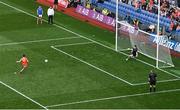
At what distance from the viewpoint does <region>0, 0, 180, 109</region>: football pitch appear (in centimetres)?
4272

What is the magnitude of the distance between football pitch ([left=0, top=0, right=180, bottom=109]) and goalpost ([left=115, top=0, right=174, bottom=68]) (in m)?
0.58

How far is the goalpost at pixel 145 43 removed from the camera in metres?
50.2

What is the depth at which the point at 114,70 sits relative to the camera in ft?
160

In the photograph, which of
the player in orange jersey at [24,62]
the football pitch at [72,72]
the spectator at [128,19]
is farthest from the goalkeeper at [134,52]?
the player in orange jersey at [24,62]

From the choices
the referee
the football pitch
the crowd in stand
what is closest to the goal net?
the football pitch

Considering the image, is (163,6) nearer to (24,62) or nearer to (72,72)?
(72,72)

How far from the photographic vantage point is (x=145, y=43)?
170 feet

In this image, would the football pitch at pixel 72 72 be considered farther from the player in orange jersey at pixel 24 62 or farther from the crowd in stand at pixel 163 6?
the crowd in stand at pixel 163 6

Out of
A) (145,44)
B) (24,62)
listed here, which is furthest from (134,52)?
(24,62)

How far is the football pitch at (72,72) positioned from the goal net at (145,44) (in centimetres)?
47

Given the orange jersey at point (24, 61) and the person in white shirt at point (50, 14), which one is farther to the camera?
the person in white shirt at point (50, 14)

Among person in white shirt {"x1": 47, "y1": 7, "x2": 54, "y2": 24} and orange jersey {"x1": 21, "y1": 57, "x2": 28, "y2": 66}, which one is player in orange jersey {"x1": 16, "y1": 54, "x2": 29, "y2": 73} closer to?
orange jersey {"x1": 21, "y1": 57, "x2": 28, "y2": 66}

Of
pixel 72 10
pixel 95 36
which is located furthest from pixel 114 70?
pixel 72 10

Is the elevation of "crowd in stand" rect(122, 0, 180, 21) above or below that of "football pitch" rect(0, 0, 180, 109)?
above
